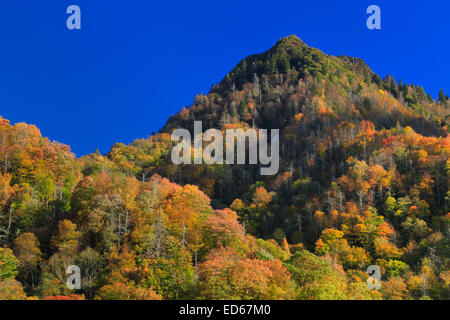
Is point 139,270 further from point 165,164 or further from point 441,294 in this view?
point 165,164

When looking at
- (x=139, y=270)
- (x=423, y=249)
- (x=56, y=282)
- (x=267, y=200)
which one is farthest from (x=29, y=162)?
(x=423, y=249)

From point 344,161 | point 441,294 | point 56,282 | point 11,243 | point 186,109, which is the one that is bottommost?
point 441,294

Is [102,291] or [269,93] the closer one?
[102,291]

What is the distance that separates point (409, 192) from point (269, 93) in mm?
106365

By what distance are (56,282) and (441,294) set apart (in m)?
43.5

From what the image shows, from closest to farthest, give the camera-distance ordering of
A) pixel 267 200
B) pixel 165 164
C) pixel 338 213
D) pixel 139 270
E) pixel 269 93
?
1. pixel 139 270
2. pixel 338 213
3. pixel 267 200
4. pixel 165 164
5. pixel 269 93

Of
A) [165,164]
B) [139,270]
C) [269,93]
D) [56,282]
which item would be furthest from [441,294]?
[269,93]

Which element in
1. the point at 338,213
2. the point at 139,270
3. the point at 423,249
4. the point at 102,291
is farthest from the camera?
the point at 338,213

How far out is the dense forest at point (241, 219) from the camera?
1426 inches

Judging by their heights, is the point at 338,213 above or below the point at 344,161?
below

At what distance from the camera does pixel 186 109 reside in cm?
18125

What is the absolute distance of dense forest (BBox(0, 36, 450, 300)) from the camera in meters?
36.2

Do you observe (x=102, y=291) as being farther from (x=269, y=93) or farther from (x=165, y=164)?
(x=269, y=93)

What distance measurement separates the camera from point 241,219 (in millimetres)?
85000
